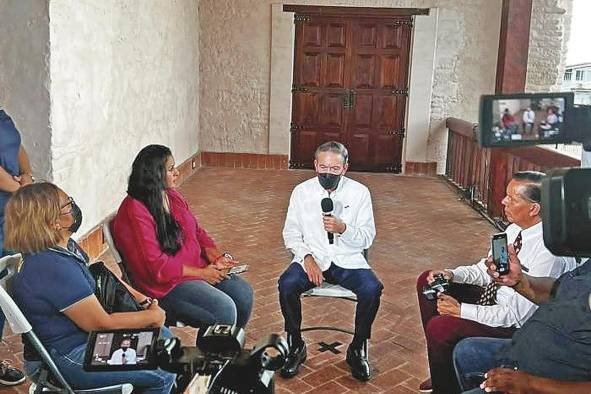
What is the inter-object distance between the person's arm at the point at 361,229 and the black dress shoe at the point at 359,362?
1.68 feet

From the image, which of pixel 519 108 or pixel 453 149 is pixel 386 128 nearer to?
pixel 453 149

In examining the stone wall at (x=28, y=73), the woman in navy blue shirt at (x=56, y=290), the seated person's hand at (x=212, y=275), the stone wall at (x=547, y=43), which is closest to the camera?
the woman in navy blue shirt at (x=56, y=290)

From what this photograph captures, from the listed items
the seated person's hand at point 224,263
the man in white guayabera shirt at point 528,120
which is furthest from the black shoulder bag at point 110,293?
A: the man in white guayabera shirt at point 528,120

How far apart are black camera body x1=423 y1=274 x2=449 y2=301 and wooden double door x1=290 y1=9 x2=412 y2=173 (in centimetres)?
687

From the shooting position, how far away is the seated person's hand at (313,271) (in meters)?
3.40

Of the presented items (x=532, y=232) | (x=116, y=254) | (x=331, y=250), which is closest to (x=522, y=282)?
(x=532, y=232)

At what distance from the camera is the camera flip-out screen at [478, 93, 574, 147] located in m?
2.24

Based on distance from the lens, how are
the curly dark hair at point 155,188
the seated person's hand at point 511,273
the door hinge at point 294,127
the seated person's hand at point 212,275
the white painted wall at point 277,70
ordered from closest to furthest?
the seated person's hand at point 511,273
the curly dark hair at point 155,188
the seated person's hand at point 212,275
the white painted wall at point 277,70
the door hinge at point 294,127

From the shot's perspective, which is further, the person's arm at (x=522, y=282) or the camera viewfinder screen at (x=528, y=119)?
the person's arm at (x=522, y=282)

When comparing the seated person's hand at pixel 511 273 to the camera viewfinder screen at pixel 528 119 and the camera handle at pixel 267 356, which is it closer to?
the camera viewfinder screen at pixel 528 119

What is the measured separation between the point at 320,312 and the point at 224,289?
43.9 inches

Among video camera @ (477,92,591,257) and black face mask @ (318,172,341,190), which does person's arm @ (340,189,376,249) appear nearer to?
black face mask @ (318,172,341,190)

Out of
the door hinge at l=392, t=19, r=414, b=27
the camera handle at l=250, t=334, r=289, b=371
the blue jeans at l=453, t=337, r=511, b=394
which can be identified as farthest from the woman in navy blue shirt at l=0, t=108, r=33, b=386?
the door hinge at l=392, t=19, r=414, b=27

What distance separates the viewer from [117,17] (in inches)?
225
